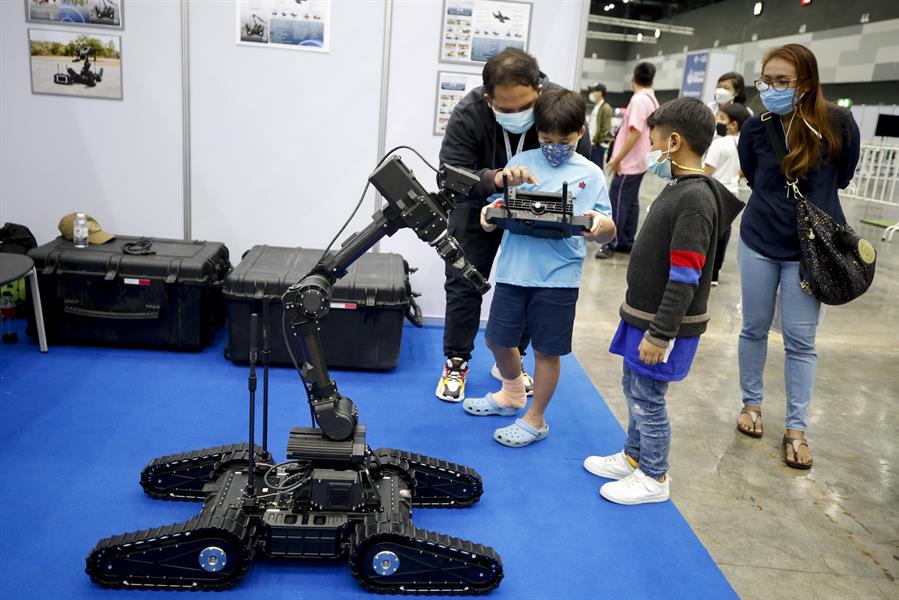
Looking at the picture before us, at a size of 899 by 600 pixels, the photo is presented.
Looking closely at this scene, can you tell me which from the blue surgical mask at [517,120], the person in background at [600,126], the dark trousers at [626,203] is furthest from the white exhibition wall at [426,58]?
the person in background at [600,126]

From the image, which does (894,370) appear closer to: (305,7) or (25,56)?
(305,7)

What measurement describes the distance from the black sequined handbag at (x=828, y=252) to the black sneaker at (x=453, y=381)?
1.51 metres

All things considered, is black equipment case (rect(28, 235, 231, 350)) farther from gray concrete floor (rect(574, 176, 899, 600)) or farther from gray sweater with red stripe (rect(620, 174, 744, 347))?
gray sweater with red stripe (rect(620, 174, 744, 347))

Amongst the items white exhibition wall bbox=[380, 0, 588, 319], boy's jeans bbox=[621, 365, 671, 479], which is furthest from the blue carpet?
white exhibition wall bbox=[380, 0, 588, 319]

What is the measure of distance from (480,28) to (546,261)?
1819mm

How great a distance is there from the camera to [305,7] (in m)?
3.82

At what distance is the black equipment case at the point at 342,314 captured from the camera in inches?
135

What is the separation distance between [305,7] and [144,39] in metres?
0.87

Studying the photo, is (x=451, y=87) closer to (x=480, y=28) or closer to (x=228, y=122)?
(x=480, y=28)

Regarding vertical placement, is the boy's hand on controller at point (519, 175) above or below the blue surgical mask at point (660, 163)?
below

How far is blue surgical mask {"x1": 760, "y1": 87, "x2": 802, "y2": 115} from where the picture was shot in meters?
2.63

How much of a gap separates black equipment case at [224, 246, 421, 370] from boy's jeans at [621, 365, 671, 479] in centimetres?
135

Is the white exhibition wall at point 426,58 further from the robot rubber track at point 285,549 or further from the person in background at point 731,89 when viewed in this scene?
the robot rubber track at point 285,549

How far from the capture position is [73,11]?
3.74 m
